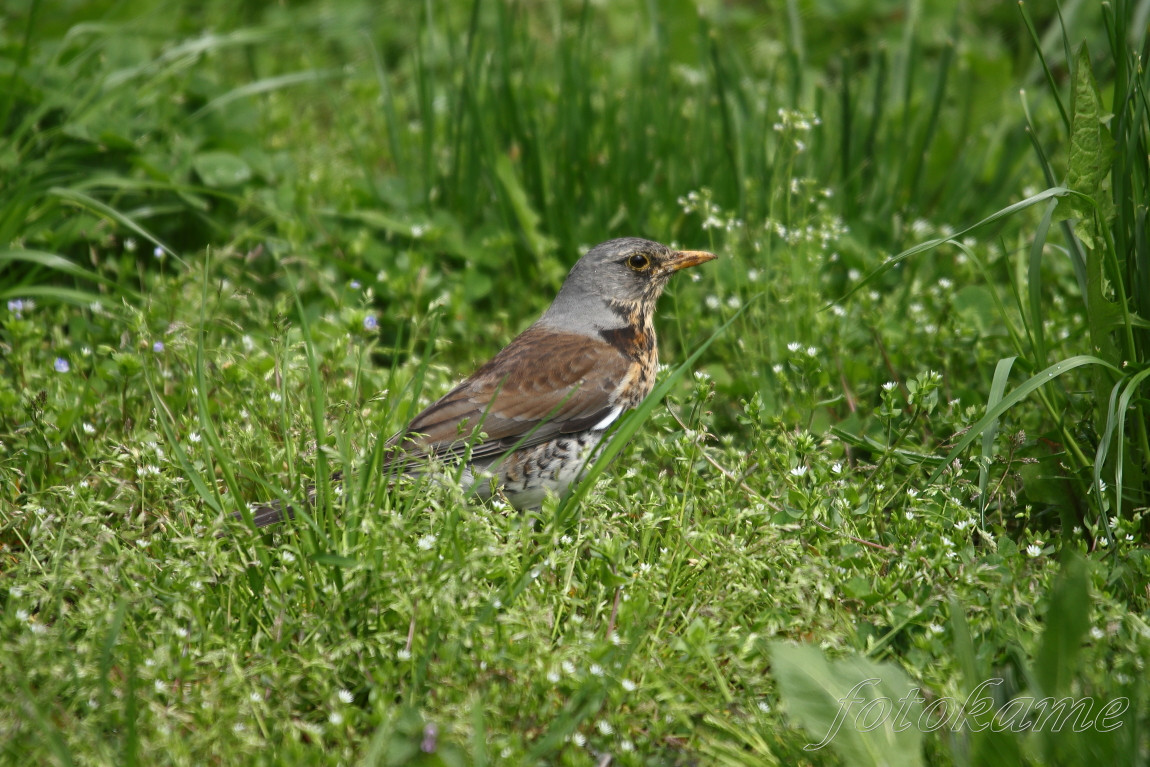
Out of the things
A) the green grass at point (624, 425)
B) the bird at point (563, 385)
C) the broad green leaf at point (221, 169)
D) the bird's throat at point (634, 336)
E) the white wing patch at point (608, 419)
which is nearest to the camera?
the green grass at point (624, 425)

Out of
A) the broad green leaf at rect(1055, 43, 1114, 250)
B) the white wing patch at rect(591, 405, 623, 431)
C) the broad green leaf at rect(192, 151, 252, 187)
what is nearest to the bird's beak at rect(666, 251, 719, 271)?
the white wing patch at rect(591, 405, 623, 431)

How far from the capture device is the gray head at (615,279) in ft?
15.0

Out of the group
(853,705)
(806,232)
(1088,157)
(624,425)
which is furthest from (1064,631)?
(806,232)

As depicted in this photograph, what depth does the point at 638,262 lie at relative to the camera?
457 centimetres

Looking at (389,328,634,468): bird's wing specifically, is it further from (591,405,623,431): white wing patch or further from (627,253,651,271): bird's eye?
(627,253,651,271): bird's eye

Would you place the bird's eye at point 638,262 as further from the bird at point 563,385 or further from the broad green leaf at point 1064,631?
the broad green leaf at point 1064,631

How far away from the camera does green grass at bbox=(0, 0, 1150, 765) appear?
8.60ft

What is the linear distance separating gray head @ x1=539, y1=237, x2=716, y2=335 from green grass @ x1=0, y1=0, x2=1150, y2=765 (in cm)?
28

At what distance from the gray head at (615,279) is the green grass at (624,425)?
28 cm

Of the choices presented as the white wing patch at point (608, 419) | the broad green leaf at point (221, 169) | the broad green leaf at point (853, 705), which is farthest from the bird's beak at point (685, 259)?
the broad green leaf at point (221, 169)

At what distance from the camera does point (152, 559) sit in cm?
312

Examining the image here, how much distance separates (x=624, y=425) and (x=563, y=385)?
3.27ft

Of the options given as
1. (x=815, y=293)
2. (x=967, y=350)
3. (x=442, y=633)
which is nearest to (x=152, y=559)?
(x=442, y=633)

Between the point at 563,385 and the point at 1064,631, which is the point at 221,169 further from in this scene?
the point at 1064,631
